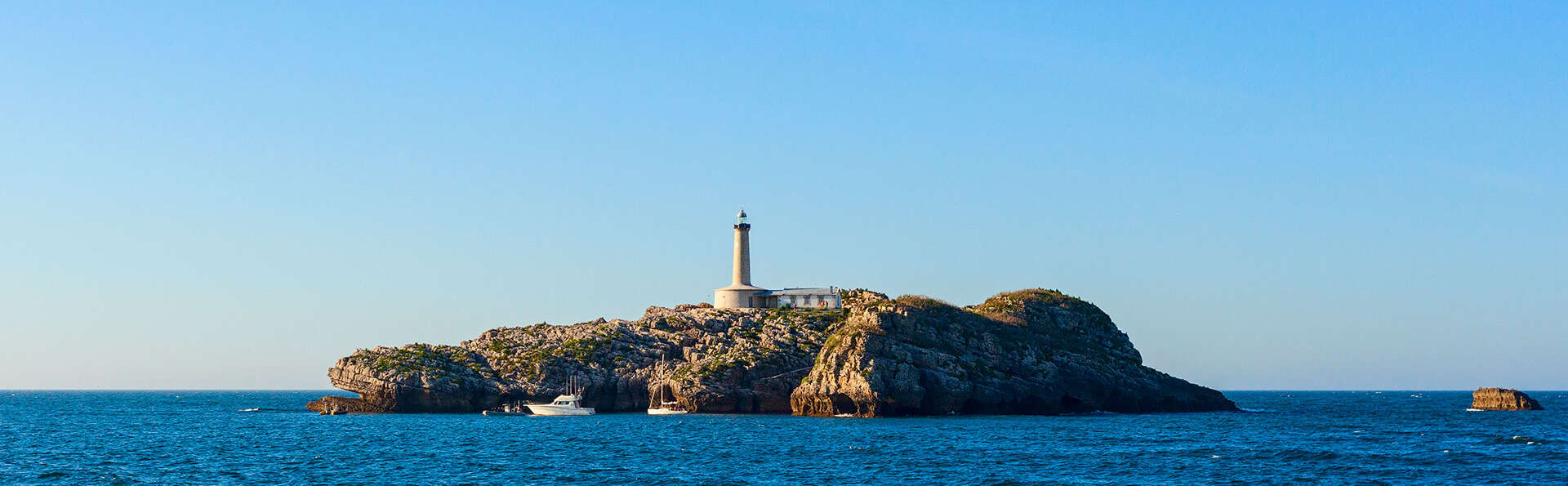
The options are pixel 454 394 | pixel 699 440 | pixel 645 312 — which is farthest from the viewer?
pixel 645 312

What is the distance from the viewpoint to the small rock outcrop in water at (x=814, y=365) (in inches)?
4328

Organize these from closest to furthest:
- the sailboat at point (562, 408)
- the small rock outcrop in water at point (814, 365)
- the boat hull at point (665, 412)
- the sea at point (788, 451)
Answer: the sea at point (788, 451), the small rock outcrop in water at point (814, 365), the boat hull at point (665, 412), the sailboat at point (562, 408)

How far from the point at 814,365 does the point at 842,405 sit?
296 inches

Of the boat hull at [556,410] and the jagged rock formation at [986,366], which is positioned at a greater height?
the jagged rock formation at [986,366]

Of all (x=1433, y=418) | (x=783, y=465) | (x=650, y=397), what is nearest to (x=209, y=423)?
(x=650, y=397)

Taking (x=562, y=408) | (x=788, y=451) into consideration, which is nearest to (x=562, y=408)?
(x=562, y=408)

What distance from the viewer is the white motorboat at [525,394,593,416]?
114m

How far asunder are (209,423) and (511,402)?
26411 millimetres

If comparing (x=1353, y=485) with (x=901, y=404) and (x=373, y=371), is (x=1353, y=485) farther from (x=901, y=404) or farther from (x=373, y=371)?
(x=373, y=371)

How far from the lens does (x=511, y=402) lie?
12131 cm

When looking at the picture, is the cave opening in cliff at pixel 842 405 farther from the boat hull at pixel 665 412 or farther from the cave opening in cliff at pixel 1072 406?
the cave opening in cliff at pixel 1072 406

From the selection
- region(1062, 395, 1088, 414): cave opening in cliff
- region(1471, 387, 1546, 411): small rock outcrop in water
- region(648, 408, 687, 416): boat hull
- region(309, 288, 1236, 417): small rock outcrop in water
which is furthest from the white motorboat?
region(1471, 387, 1546, 411): small rock outcrop in water

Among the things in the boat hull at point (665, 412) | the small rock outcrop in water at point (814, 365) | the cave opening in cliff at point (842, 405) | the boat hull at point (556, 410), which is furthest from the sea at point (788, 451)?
the small rock outcrop in water at point (814, 365)

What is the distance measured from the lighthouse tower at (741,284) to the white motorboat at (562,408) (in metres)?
28.5
